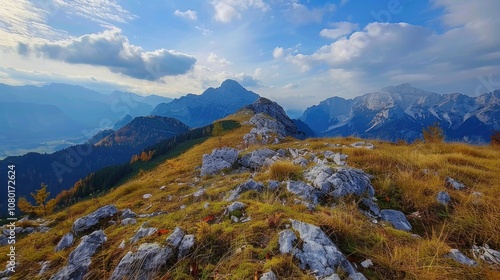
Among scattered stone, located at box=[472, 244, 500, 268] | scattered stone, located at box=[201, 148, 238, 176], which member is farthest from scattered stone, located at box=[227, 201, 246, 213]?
scattered stone, located at box=[201, 148, 238, 176]

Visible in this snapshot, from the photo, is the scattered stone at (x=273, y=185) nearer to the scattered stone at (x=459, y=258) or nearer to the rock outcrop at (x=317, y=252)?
the rock outcrop at (x=317, y=252)

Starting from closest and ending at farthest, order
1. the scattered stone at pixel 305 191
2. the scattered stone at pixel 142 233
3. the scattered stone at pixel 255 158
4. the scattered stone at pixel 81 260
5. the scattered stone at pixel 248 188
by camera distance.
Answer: the scattered stone at pixel 81 260, the scattered stone at pixel 142 233, the scattered stone at pixel 305 191, the scattered stone at pixel 248 188, the scattered stone at pixel 255 158

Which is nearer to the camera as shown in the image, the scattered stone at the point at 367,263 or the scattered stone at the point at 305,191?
the scattered stone at the point at 367,263

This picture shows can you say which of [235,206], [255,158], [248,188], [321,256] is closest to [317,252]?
[321,256]

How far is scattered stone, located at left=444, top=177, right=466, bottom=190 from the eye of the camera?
8.28 metres

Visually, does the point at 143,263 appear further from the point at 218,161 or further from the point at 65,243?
the point at 218,161

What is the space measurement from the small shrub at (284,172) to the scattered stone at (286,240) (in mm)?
4775

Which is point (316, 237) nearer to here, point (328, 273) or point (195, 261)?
point (328, 273)

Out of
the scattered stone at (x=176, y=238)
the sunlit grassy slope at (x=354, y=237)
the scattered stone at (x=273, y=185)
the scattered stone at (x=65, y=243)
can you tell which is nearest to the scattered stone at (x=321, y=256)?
the sunlit grassy slope at (x=354, y=237)

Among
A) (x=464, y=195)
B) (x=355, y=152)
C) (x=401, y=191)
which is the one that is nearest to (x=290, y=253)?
(x=401, y=191)

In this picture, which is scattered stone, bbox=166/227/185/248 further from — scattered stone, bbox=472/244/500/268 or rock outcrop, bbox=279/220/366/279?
scattered stone, bbox=472/244/500/268

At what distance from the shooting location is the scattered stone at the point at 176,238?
4.81 meters

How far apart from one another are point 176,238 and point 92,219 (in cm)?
498

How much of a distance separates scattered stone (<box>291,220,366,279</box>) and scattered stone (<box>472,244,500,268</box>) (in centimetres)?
247
